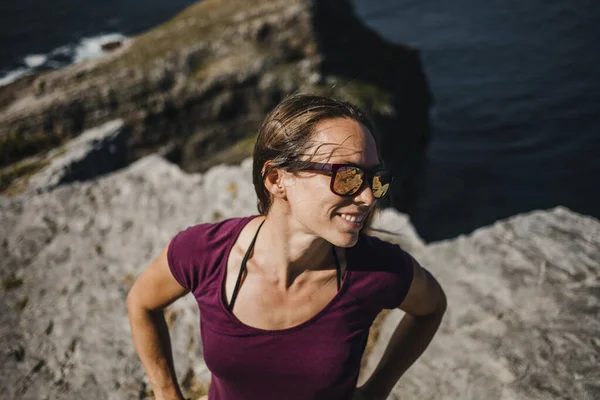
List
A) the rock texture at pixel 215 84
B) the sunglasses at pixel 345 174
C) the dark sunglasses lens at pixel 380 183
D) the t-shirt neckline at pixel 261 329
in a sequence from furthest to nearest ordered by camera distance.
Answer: the rock texture at pixel 215 84 → the t-shirt neckline at pixel 261 329 → the dark sunglasses lens at pixel 380 183 → the sunglasses at pixel 345 174

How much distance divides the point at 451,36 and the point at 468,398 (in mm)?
36446

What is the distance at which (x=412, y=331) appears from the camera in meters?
2.94

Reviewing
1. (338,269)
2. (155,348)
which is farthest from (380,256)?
(155,348)

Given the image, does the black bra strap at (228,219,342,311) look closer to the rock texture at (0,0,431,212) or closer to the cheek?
the cheek

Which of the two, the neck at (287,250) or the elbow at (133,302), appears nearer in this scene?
the neck at (287,250)

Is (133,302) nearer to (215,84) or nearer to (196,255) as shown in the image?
(196,255)

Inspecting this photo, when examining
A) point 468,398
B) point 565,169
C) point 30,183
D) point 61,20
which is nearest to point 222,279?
point 468,398

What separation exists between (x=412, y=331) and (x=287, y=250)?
110 cm

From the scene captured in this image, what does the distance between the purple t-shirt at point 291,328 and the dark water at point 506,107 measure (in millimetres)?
18758

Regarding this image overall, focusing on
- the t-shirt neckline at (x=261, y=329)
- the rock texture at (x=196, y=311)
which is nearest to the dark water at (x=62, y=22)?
the rock texture at (x=196, y=311)

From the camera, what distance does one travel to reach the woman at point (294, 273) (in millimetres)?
2207

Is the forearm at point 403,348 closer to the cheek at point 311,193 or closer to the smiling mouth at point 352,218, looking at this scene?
the smiling mouth at point 352,218

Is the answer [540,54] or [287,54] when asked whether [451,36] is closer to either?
[540,54]

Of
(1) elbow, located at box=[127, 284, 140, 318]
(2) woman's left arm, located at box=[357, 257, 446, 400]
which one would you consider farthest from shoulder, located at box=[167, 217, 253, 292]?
(2) woman's left arm, located at box=[357, 257, 446, 400]
